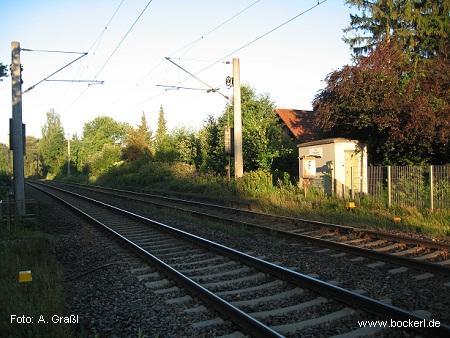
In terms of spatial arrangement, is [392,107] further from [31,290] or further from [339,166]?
[31,290]

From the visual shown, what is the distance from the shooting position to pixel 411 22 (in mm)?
26047

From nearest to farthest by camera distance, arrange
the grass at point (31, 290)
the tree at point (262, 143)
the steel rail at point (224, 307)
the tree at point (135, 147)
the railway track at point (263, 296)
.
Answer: the steel rail at point (224, 307), the railway track at point (263, 296), the grass at point (31, 290), the tree at point (262, 143), the tree at point (135, 147)

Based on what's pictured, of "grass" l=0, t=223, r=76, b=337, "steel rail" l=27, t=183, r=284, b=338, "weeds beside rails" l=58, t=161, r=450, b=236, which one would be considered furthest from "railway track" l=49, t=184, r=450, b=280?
"grass" l=0, t=223, r=76, b=337

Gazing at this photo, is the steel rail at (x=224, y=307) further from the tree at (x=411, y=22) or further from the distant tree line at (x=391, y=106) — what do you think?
the tree at (x=411, y=22)

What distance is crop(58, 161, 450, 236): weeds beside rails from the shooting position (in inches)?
524

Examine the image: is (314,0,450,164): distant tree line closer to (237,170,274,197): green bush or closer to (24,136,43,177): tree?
(237,170,274,197): green bush

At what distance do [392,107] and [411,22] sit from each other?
1026 centimetres

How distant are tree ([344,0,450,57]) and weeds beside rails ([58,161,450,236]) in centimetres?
991

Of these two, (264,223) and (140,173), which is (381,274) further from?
(140,173)

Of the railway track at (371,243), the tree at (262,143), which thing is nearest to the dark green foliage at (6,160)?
the tree at (262,143)

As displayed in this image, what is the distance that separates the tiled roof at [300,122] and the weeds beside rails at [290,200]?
22.2 ft

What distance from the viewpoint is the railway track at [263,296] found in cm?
534

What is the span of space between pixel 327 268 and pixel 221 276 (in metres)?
1.86

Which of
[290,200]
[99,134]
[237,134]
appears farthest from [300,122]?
[99,134]
